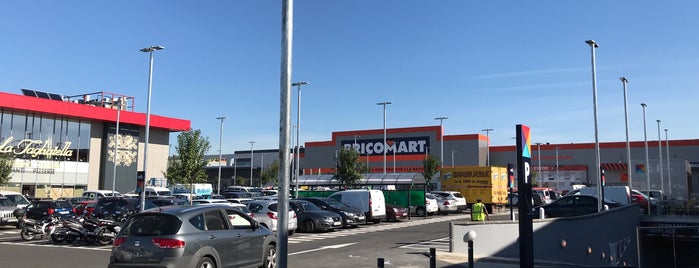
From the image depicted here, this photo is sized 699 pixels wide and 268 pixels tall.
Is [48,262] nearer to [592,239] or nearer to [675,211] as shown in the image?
[592,239]

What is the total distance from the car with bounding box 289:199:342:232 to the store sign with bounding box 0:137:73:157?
1299 inches

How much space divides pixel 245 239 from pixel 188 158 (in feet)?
68.8

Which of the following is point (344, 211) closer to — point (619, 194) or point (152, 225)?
point (152, 225)

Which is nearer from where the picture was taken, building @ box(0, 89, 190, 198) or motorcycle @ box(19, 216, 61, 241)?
motorcycle @ box(19, 216, 61, 241)

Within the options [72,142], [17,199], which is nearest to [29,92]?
[72,142]

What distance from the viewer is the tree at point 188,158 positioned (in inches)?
1211

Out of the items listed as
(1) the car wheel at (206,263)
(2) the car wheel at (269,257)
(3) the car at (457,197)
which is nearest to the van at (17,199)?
(2) the car wheel at (269,257)

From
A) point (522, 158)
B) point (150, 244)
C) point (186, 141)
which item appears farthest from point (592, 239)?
point (186, 141)

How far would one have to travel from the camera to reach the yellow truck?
40.9m

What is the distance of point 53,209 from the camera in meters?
25.0

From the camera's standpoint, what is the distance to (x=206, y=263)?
387 inches

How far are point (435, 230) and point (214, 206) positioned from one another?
1497 centimetres

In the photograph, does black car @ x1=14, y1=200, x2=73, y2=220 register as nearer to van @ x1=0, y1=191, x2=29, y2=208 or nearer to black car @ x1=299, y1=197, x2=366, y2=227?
van @ x1=0, y1=191, x2=29, y2=208

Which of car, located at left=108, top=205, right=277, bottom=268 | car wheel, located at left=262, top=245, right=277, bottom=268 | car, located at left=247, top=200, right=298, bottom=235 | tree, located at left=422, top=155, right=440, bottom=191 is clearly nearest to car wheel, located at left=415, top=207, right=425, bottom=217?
car, located at left=247, top=200, right=298, bottom=235
